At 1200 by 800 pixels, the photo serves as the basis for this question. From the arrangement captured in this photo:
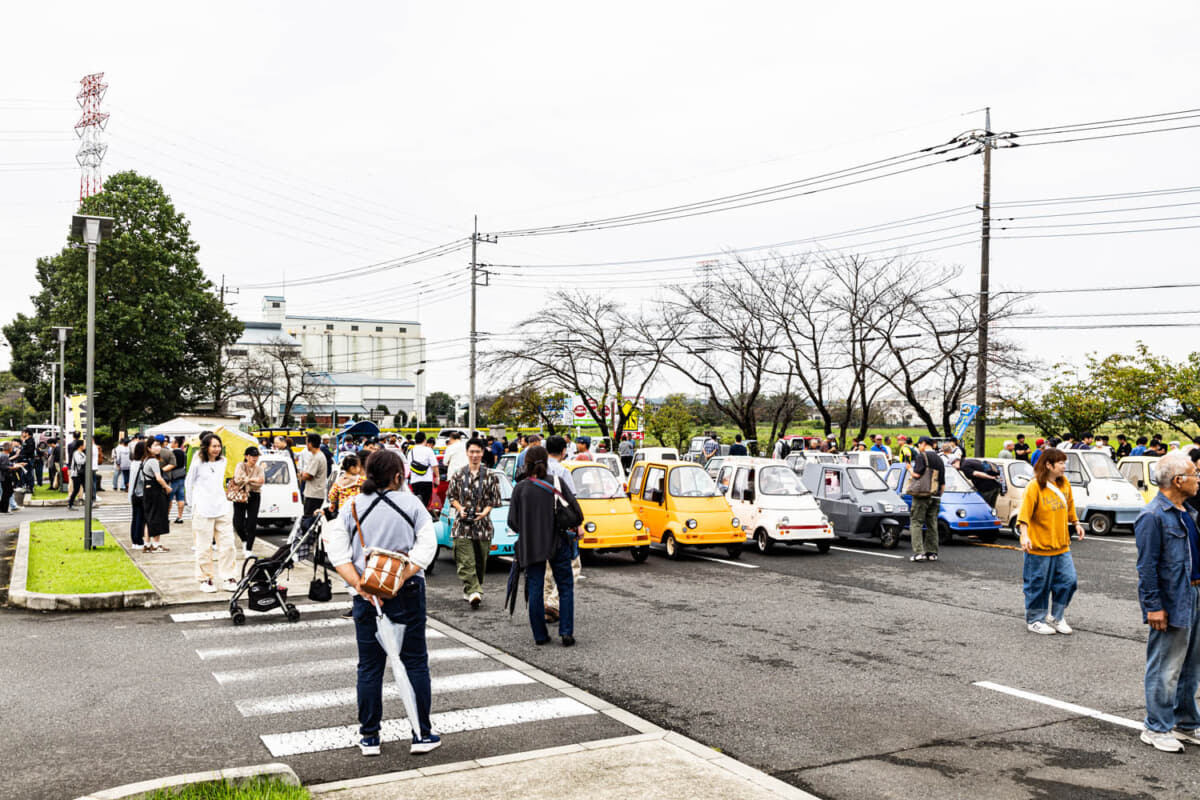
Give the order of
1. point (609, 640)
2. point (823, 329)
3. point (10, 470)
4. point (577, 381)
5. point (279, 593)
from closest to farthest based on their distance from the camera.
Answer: point (609, 640) < point (279, 593) < point (10, 470) < point (823, 329) < point (577, 381)

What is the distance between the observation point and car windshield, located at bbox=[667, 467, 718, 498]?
16.4m

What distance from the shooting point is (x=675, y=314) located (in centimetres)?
4059

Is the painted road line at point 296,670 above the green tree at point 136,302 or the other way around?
the other way around

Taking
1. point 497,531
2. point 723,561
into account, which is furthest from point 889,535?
point 497,531

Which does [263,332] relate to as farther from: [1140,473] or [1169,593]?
[1169,593]

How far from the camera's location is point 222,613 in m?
10.6

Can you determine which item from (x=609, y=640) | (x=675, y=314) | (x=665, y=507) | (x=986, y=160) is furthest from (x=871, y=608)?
(x=675, y=314)

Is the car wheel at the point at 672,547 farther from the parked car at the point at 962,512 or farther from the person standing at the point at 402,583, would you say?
the person standing at the point at 402,583

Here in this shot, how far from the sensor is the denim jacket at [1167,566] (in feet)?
19.5

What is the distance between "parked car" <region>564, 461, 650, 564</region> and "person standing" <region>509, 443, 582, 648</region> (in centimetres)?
558

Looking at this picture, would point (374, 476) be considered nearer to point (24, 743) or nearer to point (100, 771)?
point (100, 771)

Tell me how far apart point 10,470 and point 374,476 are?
2311 centimetres

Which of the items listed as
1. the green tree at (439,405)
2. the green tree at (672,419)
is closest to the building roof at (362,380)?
the green tree at (439,405)

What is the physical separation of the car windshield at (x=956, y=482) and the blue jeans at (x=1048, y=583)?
9515 mm
